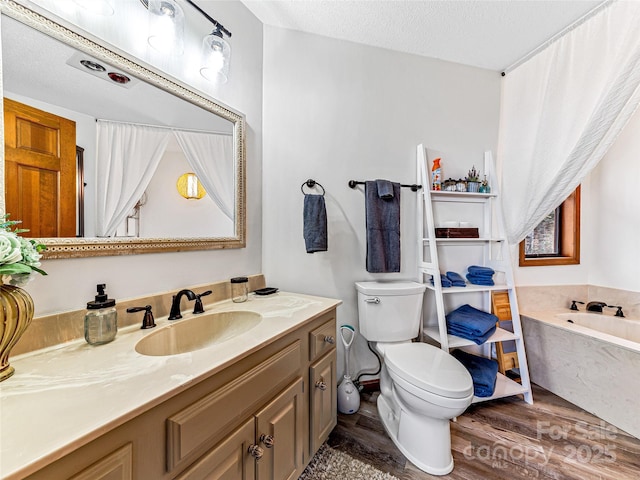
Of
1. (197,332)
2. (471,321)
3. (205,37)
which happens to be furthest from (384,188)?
(197,332)

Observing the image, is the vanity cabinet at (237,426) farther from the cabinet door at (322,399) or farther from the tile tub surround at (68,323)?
the tile tub surround at (68,323)

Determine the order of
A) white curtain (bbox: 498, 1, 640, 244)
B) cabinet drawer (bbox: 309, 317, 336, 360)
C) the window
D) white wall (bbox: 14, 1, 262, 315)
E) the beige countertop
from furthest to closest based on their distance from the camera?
the window < white curtain (bbox: 498, 1, 640, 244) < cabinet drawer (bbox: 309, 317, 336, 360) < white wall (bbox: 14, 1, 262, 315) < the beige countertop

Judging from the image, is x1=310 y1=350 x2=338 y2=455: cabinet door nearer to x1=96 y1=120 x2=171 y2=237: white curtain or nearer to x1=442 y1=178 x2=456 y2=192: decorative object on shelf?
x1=96 y1=120 x2=171 y2=237: white curtain

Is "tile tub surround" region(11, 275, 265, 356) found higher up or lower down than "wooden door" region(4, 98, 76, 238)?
lower down

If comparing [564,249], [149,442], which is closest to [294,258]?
[149,442]

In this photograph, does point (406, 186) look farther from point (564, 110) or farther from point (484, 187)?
point (564, 110)

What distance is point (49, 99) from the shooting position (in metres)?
0.87

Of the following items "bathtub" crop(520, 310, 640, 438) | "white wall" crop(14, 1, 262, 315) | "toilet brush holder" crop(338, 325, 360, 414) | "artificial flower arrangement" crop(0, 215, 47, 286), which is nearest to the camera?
"artificial flower arrangement" crop(0, 215, 47, 286)

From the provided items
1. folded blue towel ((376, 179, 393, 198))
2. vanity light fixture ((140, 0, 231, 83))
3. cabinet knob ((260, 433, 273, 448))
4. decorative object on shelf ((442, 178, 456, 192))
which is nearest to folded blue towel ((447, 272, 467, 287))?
decorative object on shelf ((442, 178, 456, 192))

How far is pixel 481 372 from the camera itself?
181 centimetres

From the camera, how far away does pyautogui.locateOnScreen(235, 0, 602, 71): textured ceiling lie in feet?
5.23

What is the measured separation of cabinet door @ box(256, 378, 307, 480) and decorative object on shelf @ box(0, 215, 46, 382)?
2.30 feet

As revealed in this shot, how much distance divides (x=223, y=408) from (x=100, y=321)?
0.50 m

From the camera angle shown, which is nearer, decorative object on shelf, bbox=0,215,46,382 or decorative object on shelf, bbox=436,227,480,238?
decorative object on shelf, bbox=0,215,46,382
